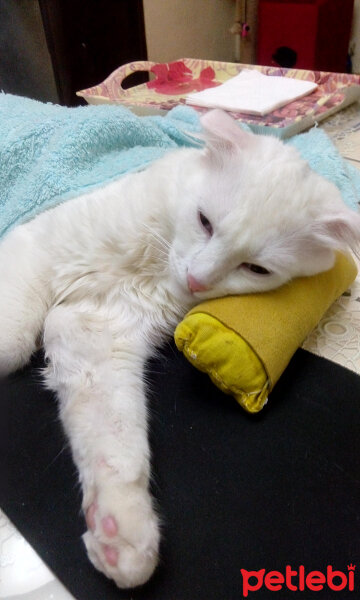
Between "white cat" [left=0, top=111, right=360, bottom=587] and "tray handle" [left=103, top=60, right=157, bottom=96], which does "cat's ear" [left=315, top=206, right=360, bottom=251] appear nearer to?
"white cat" [left=0, top=111, right=360, bottom=587]

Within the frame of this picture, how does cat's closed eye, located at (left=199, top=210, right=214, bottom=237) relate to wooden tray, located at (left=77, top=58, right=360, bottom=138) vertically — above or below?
above

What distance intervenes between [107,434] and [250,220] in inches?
14.0

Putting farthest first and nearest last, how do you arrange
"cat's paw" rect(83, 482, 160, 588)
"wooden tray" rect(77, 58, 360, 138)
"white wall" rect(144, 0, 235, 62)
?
"white wall" rect(144, 0, 235, 62), "wooden tray" rect(77, 58, 360, 138), "cat's paw" rect(83, 482, 160, 588)

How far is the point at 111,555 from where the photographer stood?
48 centimetres

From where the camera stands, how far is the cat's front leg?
491mm

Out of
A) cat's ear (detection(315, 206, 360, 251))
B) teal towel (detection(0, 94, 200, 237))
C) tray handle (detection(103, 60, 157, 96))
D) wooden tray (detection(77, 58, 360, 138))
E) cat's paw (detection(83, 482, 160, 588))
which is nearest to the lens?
cat's paw (detection(83, 482, 160, 588))

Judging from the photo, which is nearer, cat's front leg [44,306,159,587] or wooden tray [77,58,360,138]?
cat's front leg [44,306,159,587]

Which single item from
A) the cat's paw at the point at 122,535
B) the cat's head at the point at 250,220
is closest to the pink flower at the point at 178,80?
the cat's head at the point at 250,220

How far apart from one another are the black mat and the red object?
212cm

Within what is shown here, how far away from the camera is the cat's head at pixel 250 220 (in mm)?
627

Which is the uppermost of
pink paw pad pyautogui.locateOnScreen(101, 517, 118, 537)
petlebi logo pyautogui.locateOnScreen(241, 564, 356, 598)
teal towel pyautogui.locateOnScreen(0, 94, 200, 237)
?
teal towel pyautogui.locateOnScreen(0, 94, 200, 237)

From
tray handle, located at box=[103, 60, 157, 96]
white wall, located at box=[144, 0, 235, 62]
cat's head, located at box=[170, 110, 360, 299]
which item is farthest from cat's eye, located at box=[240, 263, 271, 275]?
white wall, located at box=[144, 0, 235, 62]

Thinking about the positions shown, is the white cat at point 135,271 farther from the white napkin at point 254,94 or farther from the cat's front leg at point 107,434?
the white napkin at point 254,94

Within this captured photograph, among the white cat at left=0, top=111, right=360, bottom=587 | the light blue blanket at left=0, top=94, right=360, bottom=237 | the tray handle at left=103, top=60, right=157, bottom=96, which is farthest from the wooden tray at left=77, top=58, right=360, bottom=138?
the white cat at left=0, top=111, right=360, bottom=587
